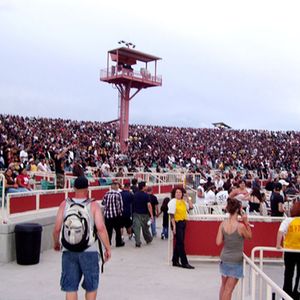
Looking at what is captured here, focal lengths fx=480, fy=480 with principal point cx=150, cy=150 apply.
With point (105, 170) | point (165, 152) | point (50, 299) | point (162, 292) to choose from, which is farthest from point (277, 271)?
point (165, 152)

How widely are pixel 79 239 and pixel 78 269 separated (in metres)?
0.39

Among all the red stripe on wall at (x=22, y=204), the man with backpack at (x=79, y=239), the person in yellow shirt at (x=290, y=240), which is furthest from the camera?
the red stripe on wall at (x=22, y=204)

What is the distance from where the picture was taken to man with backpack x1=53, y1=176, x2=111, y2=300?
500cm

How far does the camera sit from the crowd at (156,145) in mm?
28703

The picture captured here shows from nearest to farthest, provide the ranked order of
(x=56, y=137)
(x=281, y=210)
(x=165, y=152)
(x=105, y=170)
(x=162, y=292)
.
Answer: (x=162, y=292) → (x=281, y=210) → (x=105, y=170) → (x=56, y=137) → (x=165, y=152)

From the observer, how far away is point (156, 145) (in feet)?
135

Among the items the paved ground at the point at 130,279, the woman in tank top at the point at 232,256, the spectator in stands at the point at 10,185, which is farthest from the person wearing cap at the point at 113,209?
the woman in tank top at the point at 232,256

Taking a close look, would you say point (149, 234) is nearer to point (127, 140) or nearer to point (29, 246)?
point (29, 246)

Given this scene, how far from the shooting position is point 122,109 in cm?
3966

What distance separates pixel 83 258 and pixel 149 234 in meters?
7.01

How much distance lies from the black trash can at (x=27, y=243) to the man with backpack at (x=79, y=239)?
4157mm

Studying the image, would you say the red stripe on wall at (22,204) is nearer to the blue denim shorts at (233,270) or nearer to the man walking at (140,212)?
the man walking at (140,212)

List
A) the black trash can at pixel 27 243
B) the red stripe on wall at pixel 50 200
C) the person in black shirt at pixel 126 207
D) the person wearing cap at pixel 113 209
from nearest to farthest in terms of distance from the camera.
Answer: the black trash can at pixel 27 243
the person wearing cap at pixel 113 209
the red stripe on wall at pixel 50 200
the person in black shirt at pixel 126 207

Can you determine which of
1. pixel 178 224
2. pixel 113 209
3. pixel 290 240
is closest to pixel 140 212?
pixel 113 209
